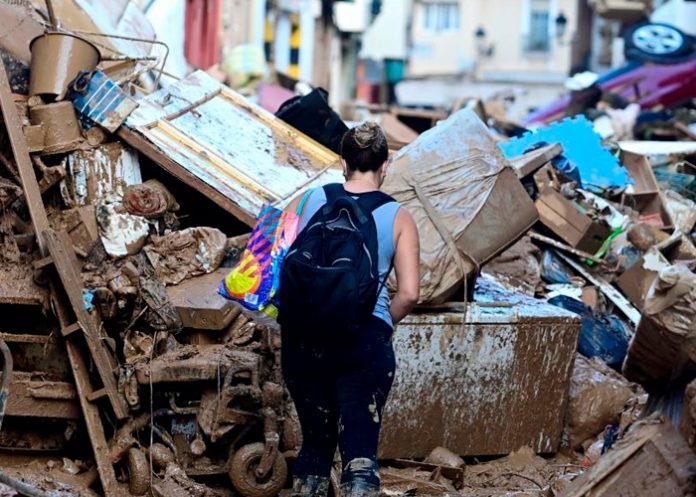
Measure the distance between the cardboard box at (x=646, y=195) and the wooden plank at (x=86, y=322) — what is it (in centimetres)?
485

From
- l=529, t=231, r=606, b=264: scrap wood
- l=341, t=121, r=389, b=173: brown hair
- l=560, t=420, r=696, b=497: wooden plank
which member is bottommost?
l=529, t=231, r=606, b=264: scrap wood

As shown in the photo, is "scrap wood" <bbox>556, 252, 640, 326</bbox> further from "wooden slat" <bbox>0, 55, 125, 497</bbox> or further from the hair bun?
the hair bun

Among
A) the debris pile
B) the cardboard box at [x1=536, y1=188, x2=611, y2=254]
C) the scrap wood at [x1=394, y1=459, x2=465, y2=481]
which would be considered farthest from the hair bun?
the cardboard box at [x1=536, y1=188, x2=611, y2=254]

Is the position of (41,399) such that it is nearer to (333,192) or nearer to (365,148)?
(333,192)

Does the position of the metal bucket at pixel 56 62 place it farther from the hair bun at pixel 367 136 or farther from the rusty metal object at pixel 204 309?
the hair bun at pixel 367 136

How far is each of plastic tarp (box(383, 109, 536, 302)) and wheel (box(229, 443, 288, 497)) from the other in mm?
1115

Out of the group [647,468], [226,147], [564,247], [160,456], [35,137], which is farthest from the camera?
[564,247]

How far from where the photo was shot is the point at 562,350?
6098mm

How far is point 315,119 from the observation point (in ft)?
25.6

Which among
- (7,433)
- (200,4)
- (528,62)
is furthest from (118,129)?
(528,62)

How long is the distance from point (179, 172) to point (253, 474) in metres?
1.90

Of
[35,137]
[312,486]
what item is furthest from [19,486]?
[35,137]

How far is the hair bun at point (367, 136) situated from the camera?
4.09 metres

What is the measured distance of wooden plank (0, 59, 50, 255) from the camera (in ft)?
18.2
